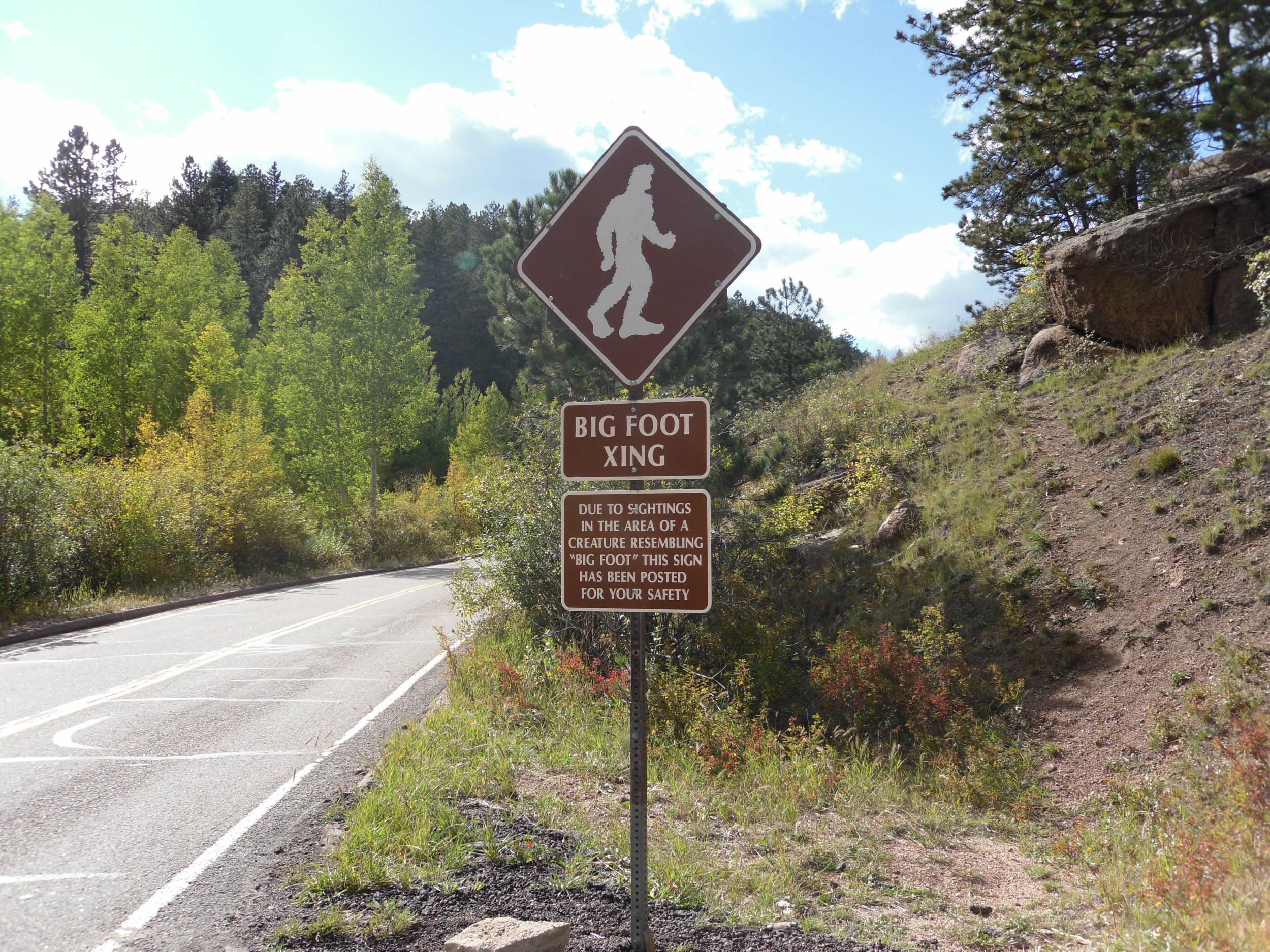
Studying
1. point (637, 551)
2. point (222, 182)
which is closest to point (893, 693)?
point (637, 551)

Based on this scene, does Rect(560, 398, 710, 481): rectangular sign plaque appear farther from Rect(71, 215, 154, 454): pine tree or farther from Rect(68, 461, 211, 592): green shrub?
Rect(71, 215, 154, 454): pine tree

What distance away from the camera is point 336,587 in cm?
2097

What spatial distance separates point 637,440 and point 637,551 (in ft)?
1.52

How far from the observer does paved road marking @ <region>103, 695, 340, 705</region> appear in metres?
8.22

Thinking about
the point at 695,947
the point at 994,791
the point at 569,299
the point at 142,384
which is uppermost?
the point at 142,384

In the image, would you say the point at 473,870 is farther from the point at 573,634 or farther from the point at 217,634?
the point at 217,634

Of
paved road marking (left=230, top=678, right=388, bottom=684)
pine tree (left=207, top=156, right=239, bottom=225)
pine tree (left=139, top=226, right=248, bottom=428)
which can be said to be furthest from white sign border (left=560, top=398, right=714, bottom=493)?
pine tree (left=207, top=156, right=239, bottom=225)

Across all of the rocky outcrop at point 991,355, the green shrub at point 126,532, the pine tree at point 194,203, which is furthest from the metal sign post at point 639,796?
the pine tree at point 194,203

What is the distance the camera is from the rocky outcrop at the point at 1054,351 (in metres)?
14.4

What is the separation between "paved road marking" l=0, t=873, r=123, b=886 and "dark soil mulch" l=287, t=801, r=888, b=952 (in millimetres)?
1356

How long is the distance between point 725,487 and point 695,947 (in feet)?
27.1

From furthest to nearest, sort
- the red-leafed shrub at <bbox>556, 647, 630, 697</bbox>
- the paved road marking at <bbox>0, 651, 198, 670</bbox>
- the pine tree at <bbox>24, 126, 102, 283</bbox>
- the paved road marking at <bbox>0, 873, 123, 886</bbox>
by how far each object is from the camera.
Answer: the pine tree at <bbox>24, 126, 102, 283</bbox> → the paved road marking at <bbox>0, 651, 198, 670</bbox> → the red-leafed shrub at <bbox>556, 647, 630, 697</bbox> → the paved road marking at <bbox>0, 873, 123, 886</bbox>

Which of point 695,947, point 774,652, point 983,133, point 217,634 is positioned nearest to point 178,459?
point 217,634

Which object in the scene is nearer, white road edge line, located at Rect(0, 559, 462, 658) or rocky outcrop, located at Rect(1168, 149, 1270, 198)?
white road edge line, located at Rect(0, 559, 462, 658)
